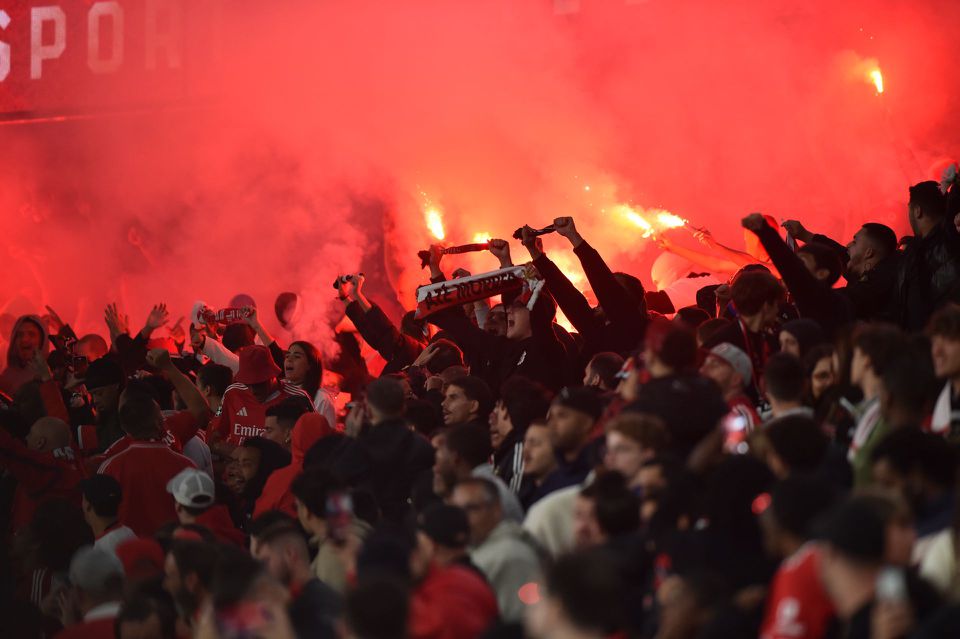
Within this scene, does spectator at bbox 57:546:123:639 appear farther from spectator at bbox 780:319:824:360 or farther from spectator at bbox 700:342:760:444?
spectator at bbox 780:319:824:360

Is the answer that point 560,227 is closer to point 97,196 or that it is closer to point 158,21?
point 158,21

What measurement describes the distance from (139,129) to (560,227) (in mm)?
7592

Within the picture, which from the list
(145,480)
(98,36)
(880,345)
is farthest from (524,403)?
(98,36)

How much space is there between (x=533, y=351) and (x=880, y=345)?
2.23 meters

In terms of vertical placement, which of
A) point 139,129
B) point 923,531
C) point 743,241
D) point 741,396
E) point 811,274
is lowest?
point 923,531

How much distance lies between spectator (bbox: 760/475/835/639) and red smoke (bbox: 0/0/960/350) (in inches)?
239

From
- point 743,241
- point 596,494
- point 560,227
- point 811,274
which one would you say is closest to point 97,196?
point 743,241

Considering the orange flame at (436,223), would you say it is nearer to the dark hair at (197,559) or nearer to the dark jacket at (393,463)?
the dark jacket at (393,463)

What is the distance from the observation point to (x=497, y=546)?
12.9ft

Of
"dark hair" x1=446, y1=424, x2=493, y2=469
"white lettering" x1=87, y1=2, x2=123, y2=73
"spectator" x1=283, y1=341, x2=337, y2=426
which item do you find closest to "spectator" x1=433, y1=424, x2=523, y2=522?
"dark hair" x1=446, y1=424, x2=493, y2=469

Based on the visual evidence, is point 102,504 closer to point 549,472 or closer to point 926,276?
point 549,472

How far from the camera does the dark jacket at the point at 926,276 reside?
18.4 feet

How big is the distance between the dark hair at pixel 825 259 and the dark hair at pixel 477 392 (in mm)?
1387

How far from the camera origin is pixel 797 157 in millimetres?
9328
